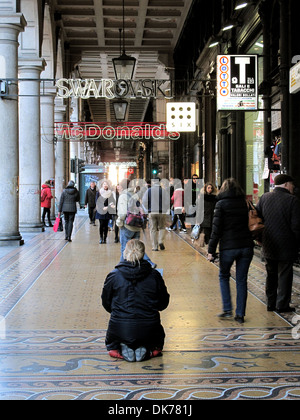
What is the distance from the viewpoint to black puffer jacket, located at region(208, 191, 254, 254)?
7305 millimetres

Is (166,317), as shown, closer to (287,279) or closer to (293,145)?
(287,279)

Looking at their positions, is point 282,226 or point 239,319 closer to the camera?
point 239,319

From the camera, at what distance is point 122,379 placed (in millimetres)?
5109

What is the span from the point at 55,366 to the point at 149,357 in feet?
2.81

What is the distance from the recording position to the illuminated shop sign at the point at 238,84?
41.7 ft

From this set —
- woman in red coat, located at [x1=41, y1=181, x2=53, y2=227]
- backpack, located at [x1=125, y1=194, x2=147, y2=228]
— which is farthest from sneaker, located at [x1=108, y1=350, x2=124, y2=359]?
woman in red coat, located at [x1=41, y1=181, x2=53, y2=227]

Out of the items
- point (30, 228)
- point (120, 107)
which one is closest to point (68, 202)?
point (30, 228)

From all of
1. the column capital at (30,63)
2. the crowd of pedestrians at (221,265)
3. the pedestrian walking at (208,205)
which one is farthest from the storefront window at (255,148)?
the column capital at (30,63)

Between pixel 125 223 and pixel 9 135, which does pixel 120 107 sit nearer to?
pixel 9 135

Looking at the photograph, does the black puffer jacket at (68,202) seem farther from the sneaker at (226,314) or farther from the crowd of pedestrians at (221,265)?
the sneaker at (226,314)

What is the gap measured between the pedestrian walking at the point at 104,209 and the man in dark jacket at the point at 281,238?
9.86 m

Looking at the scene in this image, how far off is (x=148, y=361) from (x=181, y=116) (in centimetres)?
Answer: 1630

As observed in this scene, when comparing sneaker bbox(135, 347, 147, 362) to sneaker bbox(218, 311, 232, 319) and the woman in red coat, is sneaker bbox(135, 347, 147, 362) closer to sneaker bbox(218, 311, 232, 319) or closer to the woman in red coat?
sneaker bbox(218, 311, 232, 319)

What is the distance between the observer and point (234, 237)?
7305 mm
